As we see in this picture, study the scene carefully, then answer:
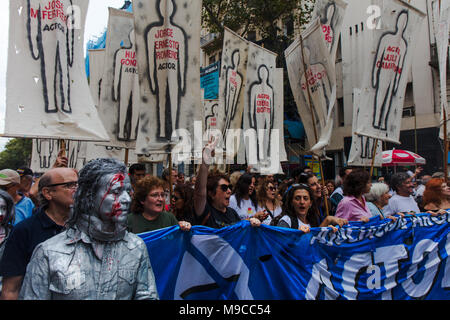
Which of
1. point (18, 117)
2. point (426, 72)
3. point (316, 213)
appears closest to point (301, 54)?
point (316, 213)

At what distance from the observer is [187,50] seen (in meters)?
4.19

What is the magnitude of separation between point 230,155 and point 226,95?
47.4 inches

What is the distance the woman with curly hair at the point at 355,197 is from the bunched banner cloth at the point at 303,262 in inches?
15.5

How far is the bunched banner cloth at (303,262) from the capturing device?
3.02m

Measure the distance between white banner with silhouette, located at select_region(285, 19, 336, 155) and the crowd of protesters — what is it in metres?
0.85

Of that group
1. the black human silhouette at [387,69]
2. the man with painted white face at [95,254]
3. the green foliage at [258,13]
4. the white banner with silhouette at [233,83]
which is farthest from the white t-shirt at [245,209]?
the green foliage at [258,13]

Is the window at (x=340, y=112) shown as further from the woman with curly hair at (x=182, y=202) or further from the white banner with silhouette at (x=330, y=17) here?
the woman with curly hair at (x=182, y=202)

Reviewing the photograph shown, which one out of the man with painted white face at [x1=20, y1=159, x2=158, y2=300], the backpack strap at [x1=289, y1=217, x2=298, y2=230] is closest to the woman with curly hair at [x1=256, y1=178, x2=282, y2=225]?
the backpack strap at [x1=289, y1=217, x2=298, y2=230]

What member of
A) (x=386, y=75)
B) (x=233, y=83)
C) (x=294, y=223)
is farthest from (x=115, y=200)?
(x=233, y=83)

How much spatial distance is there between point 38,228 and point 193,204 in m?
1.62

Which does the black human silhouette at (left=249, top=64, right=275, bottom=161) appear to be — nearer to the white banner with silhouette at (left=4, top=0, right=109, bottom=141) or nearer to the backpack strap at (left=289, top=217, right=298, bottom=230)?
the backpack strap at (left=289, top=217, right=298, bottom=230)

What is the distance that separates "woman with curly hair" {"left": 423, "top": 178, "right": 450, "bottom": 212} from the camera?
4.06 metres

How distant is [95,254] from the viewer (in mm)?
1496
